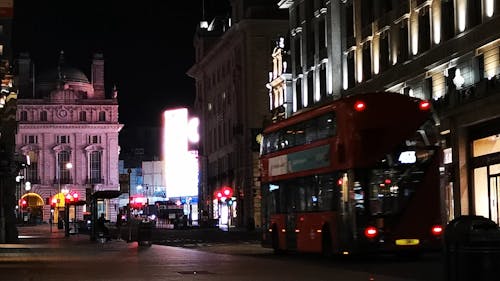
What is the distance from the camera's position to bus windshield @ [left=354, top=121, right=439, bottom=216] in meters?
24.7

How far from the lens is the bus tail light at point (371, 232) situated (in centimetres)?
2461

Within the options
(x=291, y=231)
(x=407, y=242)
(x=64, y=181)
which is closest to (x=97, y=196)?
(x=291, y=231)

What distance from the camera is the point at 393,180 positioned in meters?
24.8

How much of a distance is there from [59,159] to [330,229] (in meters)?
119

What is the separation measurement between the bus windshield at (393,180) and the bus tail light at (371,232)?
0.37 meters

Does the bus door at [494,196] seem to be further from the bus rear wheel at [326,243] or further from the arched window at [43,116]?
the arched window at [43,116]

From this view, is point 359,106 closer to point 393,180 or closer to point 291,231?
point 393,180

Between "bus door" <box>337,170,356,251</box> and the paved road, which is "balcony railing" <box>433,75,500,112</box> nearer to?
the paved road

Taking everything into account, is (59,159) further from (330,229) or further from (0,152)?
(330,229)

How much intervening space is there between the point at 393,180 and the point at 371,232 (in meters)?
1.50

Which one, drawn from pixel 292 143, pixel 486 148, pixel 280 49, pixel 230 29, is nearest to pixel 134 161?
pixel 230 29

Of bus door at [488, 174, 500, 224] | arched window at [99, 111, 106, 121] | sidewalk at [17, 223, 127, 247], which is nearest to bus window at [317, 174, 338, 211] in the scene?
bus door at [488, 174, 500, 224]

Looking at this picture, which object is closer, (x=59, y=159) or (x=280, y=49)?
(x=280, y=49)

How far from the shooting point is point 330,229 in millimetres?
26141
